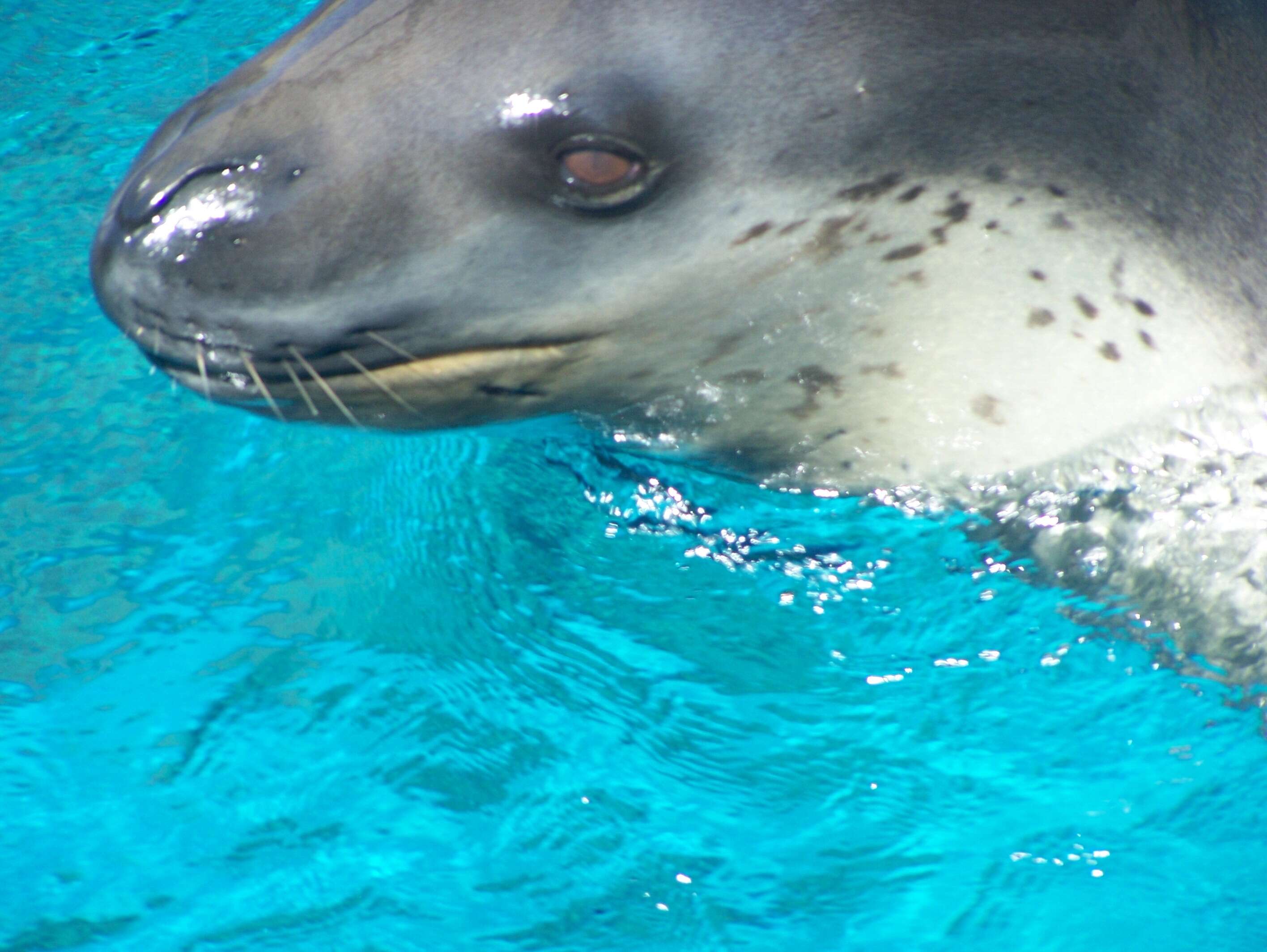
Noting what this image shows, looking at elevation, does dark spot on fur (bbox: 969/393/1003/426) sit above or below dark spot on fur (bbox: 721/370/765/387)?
above

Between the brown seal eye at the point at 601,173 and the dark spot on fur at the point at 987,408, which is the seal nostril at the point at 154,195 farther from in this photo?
the dark spot on fur at the point at 987,408

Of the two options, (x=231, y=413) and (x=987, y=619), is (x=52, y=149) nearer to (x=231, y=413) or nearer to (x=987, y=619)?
(x=231, y=413)

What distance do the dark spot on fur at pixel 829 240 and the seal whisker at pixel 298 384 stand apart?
2.64 feet

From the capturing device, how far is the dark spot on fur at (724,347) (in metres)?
2.28

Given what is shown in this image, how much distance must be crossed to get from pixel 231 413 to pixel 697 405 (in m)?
1.70

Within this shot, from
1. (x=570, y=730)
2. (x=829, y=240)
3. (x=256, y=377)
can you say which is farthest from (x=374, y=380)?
(x=570, y=730)

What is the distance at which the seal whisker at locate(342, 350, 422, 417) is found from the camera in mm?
2125

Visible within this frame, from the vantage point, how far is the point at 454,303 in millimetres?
2080

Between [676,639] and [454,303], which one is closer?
[454,303]

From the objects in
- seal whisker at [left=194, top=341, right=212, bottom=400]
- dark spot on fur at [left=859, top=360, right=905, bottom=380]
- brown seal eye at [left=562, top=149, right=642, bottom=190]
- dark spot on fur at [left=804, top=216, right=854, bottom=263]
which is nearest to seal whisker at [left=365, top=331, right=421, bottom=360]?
seal whisker at [left=194, top=341, right=212, bottom=400]

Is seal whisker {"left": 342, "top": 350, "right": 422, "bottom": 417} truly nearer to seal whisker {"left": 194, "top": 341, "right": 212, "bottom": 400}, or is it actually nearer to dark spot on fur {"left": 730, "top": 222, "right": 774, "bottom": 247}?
seal whisker {"left": 194, "top": 341, "right": 212, "bottom": 400}

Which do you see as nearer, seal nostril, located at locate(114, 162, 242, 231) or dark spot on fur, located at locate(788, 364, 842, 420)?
seal nostril, located at locate(114, 162, 242, 231)

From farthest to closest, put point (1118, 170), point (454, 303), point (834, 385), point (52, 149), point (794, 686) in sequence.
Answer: point (52, 149) < point (794, 686) < point (834, 385) < point (1118, 170) < point (454, 303)

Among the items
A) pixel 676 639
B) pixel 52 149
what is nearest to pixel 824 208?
pixel 676 639
